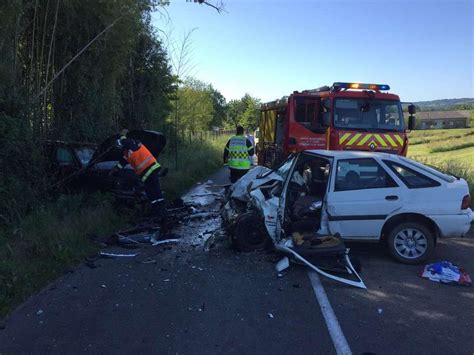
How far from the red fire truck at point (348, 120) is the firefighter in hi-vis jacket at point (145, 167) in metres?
3.76

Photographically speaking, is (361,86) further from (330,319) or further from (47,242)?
(47,242)

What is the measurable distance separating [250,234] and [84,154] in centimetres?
460

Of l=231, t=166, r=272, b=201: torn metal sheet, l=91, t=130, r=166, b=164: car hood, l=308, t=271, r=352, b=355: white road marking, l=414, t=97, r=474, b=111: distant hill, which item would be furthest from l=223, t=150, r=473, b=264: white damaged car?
l=414, t=97, r=474, b=111: distant hill

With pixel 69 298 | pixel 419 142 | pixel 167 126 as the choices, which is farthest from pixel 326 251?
pixel 419 142

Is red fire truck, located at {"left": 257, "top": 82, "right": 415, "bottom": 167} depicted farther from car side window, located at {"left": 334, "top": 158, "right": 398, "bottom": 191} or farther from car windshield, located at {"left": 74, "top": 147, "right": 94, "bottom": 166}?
car windshield, located at {"left": 74, "top": 147, "right": 94, "bottom": 166}

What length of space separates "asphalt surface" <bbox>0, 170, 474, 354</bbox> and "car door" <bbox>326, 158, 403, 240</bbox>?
0.51 metres

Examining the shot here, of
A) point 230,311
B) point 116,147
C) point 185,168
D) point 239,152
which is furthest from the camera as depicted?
point 185,168

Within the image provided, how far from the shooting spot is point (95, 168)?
9.34 metres

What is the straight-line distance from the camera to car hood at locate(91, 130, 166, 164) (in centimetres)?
923

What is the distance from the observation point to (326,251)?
5789 millimetres

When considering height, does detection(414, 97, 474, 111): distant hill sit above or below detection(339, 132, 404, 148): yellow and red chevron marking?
above

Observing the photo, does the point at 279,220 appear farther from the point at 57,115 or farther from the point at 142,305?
the point at 57,115

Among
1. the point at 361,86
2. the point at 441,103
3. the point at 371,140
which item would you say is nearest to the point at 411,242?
the point at 371,140

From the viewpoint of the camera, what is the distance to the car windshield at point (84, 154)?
943cm
